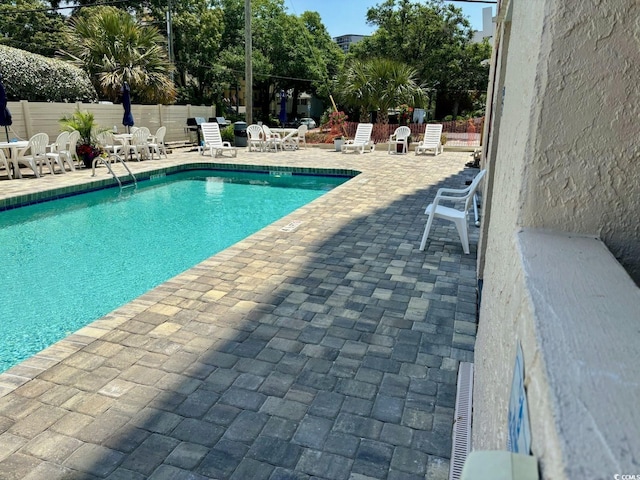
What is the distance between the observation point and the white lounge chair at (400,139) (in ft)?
49.6

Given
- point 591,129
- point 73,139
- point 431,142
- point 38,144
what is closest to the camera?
point 591,129

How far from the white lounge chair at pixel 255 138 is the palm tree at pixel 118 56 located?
11.9ft

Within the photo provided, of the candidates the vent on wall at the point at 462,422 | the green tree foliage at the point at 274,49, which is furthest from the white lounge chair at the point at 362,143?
the green tree foliage at the point at 274,49

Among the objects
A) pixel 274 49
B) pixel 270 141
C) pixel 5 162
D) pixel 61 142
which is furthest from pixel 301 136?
pixel 274 49

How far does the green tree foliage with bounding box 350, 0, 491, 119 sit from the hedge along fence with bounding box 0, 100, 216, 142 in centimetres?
1424

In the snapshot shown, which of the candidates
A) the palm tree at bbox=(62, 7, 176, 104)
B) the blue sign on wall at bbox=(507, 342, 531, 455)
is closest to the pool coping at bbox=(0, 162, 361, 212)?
the palm tree at bbox=(62, 7, 176, 104)

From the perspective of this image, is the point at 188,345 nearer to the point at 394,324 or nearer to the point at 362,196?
the point at 394,324

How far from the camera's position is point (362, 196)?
8.17 m

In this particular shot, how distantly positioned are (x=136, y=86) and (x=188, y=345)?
15284mm

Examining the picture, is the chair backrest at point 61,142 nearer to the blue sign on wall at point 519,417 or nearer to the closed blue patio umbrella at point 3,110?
the closed blue patio umbrella at point 3,110

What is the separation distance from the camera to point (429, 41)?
28406mm

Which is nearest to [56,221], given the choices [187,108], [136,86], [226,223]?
[226,223]

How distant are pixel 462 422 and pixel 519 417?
169 cm

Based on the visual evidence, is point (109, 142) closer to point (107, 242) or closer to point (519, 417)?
point (107, 242)
